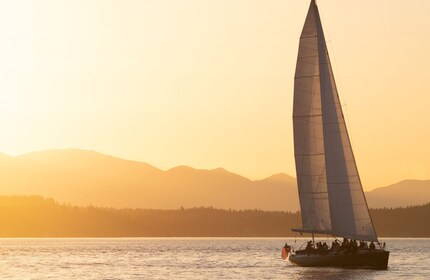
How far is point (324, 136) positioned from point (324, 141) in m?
0.45

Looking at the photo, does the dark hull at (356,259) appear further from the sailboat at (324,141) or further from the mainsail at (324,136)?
the mainsail at (324,136)

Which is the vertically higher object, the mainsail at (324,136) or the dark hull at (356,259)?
the mainsail at (324,136)

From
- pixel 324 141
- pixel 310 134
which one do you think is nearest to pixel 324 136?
pixel 324 141

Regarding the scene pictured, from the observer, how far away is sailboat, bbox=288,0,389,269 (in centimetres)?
8919

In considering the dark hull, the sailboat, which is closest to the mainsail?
the sailboat

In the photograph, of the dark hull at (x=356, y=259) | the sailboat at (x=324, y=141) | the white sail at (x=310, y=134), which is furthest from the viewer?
the white sail at (x=310, y=134)

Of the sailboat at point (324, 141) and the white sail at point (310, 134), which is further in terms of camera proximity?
the white sail at point (310, 134)

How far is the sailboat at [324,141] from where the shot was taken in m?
89.2

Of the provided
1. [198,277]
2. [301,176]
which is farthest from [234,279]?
[301,176]

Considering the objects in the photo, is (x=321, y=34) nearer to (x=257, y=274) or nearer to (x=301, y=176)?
(x=301, y=176)

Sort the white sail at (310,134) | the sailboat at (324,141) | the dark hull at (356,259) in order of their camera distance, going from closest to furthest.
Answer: the dark hull at (356,259), the sailboat at (324,141), the white sail at (310,134)

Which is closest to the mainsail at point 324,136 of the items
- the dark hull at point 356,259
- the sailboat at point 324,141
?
the sailboat at point 324,141

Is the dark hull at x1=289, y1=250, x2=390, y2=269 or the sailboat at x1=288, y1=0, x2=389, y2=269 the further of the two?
the sailboat at x1=288, y1=0, x2=389, y2=269

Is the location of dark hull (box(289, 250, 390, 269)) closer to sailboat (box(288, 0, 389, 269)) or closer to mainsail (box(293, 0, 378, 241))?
sailboat (box(288, 0, 389, 269))
